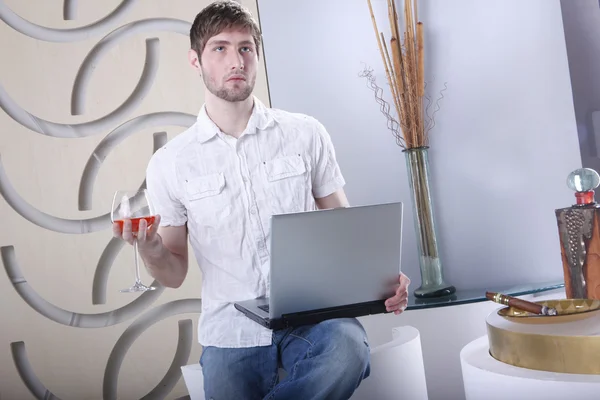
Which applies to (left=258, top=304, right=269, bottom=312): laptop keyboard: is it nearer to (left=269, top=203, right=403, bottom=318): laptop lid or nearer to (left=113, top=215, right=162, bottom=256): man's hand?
(left=269, top=203, right=403, bottom=318): laptop lid

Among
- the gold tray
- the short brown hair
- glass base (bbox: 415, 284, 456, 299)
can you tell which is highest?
the short brown hair

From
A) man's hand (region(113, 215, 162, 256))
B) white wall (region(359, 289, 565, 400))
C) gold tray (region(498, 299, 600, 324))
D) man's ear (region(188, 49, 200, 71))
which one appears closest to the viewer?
gold tray (region(498, 299, 600, 324))

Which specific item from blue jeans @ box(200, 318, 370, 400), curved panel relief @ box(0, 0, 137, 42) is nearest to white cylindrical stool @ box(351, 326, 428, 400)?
blue jeans @ box(200, 318, 370, 400)

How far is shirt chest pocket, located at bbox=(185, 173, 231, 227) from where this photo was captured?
214 centimetres

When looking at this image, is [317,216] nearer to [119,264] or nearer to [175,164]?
[175,164]

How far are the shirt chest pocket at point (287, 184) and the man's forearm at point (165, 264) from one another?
351mm

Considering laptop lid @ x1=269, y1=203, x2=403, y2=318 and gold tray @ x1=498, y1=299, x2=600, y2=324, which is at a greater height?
laptop lid @ x1=269, y1=203, x2=403, y2=318

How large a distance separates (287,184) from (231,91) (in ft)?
1.15

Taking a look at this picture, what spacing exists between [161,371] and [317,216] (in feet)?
5.40

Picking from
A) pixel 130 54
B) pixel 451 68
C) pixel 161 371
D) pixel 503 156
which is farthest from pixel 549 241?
pixel 130 54

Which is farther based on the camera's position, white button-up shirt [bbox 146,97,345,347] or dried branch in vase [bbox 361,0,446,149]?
dried branch in vase [bbox 361,0,446,149]

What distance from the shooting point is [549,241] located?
9.42 ft

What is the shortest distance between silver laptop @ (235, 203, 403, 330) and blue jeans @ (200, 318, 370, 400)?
0.12 m

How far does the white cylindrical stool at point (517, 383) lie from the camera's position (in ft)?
4.76
